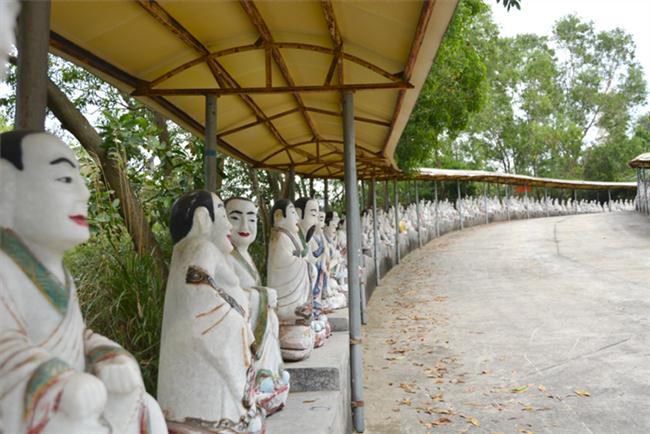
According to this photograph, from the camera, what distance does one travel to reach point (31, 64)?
99.2 inches

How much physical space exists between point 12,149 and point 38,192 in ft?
0.49

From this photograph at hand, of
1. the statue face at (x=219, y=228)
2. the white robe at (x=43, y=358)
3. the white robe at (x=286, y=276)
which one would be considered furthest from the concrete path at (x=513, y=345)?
the white robe at (x=43, y=358)

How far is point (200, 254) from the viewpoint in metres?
2.57

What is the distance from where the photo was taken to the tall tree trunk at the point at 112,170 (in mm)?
4941

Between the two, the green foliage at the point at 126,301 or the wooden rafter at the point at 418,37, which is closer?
the wooden rafter at the point at 418,37

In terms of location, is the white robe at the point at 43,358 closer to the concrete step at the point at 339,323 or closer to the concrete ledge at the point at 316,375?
the concrete ledge at the point at 316,375

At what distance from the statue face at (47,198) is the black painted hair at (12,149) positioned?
1 centimetres

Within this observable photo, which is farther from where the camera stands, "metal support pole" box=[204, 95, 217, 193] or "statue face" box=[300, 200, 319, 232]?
"statue face" box=[300, 200, 319, 232]

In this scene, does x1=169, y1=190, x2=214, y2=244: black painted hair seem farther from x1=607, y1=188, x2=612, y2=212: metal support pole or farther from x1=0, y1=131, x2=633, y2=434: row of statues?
x1=607, y1=188, x2=612, y2=212: metal support pole

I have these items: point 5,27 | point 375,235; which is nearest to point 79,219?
point 5,27

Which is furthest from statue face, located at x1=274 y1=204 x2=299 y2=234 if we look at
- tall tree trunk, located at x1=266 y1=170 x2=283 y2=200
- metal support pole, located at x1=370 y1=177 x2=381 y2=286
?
tall tree trunk, located at x1=266 y1=170 x2=283 y2=200

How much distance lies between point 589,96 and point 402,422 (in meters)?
36.0

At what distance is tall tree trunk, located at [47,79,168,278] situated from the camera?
4.94 meters

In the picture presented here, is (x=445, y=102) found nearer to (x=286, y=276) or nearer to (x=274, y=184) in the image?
(x=274, y=184)
